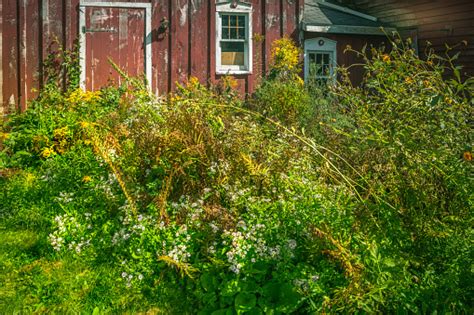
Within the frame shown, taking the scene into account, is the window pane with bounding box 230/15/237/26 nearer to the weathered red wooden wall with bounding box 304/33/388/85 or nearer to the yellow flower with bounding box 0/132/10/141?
the weathered red wooden wall with bounding box 304/33/388/85

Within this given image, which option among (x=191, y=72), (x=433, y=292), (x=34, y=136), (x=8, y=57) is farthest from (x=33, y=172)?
(x=433, y=292)

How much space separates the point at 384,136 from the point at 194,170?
193cm

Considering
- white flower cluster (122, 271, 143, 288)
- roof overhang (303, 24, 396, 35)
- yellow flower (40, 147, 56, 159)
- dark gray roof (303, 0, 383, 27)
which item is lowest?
white flower cluster (122, 271, 143, 288)

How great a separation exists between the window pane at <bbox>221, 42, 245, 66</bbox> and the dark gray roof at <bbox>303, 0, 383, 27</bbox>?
1647 mm

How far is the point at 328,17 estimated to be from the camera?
1441 centimetres

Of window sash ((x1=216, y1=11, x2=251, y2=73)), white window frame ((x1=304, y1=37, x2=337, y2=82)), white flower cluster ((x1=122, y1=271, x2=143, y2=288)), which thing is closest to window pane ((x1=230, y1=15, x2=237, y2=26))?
window sash ((x1=216, y1=11, x2=251, y2=73))

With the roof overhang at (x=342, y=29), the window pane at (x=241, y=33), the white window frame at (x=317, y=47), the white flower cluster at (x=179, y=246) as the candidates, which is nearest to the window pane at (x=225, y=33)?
the window pane at (x=241, y=33)

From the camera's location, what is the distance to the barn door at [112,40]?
36.5ft

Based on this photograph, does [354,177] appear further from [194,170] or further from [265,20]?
[265,20]

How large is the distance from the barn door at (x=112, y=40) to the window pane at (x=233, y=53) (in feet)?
5.41

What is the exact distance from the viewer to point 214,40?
472 inches

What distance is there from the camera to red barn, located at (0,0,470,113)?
1083cm

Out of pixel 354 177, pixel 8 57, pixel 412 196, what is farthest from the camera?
pixel 8 57

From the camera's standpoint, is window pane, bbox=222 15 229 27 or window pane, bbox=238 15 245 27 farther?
window pane, bbox=238 15 245 27
